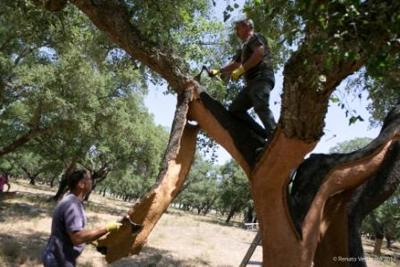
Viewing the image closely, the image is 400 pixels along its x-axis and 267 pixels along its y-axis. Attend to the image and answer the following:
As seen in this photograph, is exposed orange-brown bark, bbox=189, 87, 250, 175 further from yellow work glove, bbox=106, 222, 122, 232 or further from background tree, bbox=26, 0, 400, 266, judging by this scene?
yellow work glove, bbox=106, 222, 122, 232

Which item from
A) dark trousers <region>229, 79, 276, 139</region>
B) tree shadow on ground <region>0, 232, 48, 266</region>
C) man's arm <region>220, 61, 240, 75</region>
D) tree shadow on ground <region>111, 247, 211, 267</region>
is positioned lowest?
tree shadow on ground <region>0, 232, 48, 266</region>

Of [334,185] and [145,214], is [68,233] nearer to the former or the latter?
[145,214]

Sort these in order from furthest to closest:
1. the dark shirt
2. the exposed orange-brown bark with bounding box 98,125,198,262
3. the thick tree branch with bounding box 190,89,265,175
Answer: the dark shirt
the thick tree branch with bounding box 190,89,265,175
the exposed orange-brown bark with bounding box 98,125,198,262

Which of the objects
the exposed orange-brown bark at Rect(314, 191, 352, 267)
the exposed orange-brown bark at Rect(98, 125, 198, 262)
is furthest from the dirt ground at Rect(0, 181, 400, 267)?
the exposed orange-brown bark at Rect(98, 125, 198, 262)

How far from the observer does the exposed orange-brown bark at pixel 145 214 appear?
403 centimetres

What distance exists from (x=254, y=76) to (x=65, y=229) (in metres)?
2.54

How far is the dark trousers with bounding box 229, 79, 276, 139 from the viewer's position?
461 cm

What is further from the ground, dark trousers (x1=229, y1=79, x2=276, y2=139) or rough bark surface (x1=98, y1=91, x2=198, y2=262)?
dark trousers (x1=229, y1=79, x2=276, y2=139)

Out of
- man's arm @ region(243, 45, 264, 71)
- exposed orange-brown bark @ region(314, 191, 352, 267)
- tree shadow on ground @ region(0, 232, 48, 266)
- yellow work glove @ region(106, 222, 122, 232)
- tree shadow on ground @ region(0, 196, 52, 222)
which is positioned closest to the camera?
yellow work glove @ region(106, 222, 122, 232)

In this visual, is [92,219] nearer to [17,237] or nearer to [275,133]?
[17,237]

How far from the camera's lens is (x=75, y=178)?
3.89 m

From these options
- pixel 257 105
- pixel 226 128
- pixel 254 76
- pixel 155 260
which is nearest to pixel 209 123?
pixel 226 128

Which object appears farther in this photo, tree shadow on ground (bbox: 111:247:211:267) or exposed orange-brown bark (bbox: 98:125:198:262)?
tree shadow on ground (bbox: 111:247:211:267)

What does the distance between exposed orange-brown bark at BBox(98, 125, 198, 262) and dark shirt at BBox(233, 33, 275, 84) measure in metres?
1.31
